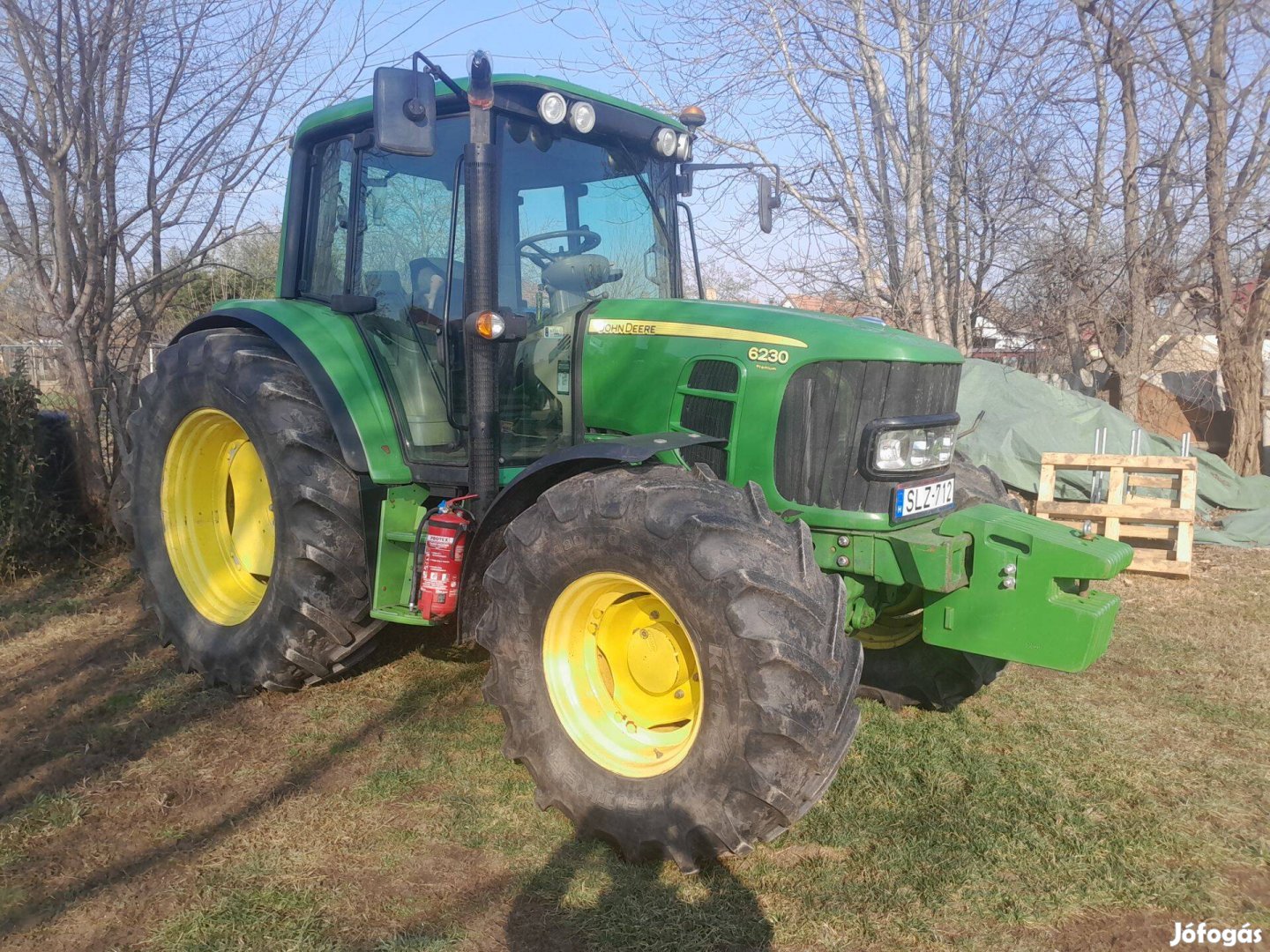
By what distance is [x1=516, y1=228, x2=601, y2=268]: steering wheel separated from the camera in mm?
3993

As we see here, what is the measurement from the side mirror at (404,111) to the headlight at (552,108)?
0.47 meters

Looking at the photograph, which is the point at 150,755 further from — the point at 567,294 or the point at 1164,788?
the point at 1164,788

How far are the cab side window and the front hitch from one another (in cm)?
290

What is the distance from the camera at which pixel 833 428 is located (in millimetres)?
3439

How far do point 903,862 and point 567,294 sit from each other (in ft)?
8.08

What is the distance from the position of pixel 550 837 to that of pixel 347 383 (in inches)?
80.7

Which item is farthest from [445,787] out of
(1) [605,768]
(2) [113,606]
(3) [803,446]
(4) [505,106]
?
(2) [113,606]

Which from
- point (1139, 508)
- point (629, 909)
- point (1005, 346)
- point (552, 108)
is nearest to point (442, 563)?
point (629, 909)

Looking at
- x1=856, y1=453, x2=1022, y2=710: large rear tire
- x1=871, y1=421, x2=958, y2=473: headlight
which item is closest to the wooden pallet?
→ x1=856, y1=453, x2=1022, y2=710: large rear tire

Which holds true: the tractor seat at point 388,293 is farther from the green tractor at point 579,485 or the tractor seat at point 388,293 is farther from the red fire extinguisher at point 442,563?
the red fire extinguisher at point 442,563

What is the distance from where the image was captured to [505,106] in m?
3.75

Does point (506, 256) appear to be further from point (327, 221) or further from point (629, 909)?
point (629, 909)

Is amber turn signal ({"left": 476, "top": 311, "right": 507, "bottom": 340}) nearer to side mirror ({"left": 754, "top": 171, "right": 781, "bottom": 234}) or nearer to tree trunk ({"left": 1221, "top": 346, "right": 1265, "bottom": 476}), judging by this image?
side mirror ({"left": 754, "top": 171, "right": 781, "bottom": 234})

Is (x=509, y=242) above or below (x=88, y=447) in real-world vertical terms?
above
